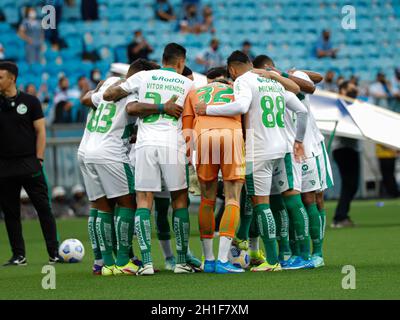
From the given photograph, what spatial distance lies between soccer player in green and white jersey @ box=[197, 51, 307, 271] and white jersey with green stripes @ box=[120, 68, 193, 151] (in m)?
0.31

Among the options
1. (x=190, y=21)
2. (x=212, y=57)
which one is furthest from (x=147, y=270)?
(x=190, y=21)

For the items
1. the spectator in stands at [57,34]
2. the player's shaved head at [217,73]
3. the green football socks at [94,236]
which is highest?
the spectator in stands at [57,34]

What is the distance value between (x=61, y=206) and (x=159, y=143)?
35.3 ft

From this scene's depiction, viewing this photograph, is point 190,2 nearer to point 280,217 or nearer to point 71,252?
point 71,252

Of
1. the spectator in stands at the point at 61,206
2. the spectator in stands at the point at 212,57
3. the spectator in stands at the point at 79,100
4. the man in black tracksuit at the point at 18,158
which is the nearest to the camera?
the man in black tracksuit at the point at 18,158

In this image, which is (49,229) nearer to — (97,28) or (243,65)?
(243,65)

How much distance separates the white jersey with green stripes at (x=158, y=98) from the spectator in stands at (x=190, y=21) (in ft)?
53.6

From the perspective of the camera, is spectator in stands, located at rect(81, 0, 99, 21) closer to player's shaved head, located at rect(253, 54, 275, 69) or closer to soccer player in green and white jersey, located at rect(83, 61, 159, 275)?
player's shaved head, located at rect(253, 54, 275, 69)

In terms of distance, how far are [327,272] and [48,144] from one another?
1135cm

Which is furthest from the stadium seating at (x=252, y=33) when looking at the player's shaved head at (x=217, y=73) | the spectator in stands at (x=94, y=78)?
the player's shaved head at (x=217, y=73)

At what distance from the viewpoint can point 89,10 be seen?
25.5 m

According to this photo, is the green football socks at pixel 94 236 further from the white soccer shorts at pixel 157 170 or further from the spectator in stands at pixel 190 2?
the spectator in stands at pixel 190 2

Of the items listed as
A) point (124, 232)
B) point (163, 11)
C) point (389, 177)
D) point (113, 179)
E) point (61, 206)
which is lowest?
point (61, 206)

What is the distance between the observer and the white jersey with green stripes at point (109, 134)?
10.1 metres
